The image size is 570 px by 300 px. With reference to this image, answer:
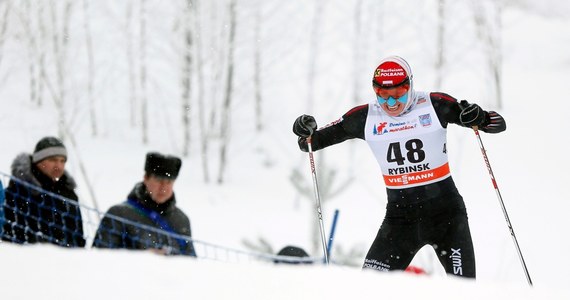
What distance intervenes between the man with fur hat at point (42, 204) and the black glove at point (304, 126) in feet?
4.98

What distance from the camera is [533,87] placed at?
20281 mm

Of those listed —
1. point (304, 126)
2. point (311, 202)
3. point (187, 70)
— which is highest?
point (187, 70)

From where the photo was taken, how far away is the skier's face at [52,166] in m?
4.35

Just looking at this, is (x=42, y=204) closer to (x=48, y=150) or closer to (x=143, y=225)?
(x=48, y=150)

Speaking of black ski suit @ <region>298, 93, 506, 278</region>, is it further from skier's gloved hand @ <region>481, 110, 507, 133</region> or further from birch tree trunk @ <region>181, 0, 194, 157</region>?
birch tree trunk @ <region>181, 0, 194, 157</region>

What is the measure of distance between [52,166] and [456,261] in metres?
2.75

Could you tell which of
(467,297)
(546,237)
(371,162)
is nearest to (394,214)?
(467,297)

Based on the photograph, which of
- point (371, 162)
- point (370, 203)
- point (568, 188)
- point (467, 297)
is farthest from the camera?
point (371, 162)

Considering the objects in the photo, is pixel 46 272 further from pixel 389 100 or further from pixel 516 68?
pixel 516 68

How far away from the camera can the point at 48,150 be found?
436 centimetres

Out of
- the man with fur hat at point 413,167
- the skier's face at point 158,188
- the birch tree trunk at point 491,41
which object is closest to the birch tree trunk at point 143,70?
the birch tree trunk at point 491,41

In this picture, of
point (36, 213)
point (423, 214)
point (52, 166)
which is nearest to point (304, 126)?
point (423, 214)

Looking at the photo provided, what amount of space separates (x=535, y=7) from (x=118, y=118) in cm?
1735

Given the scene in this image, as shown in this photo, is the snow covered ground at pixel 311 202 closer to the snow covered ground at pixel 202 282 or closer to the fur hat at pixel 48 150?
the snow covered ground at pixel 202 282
